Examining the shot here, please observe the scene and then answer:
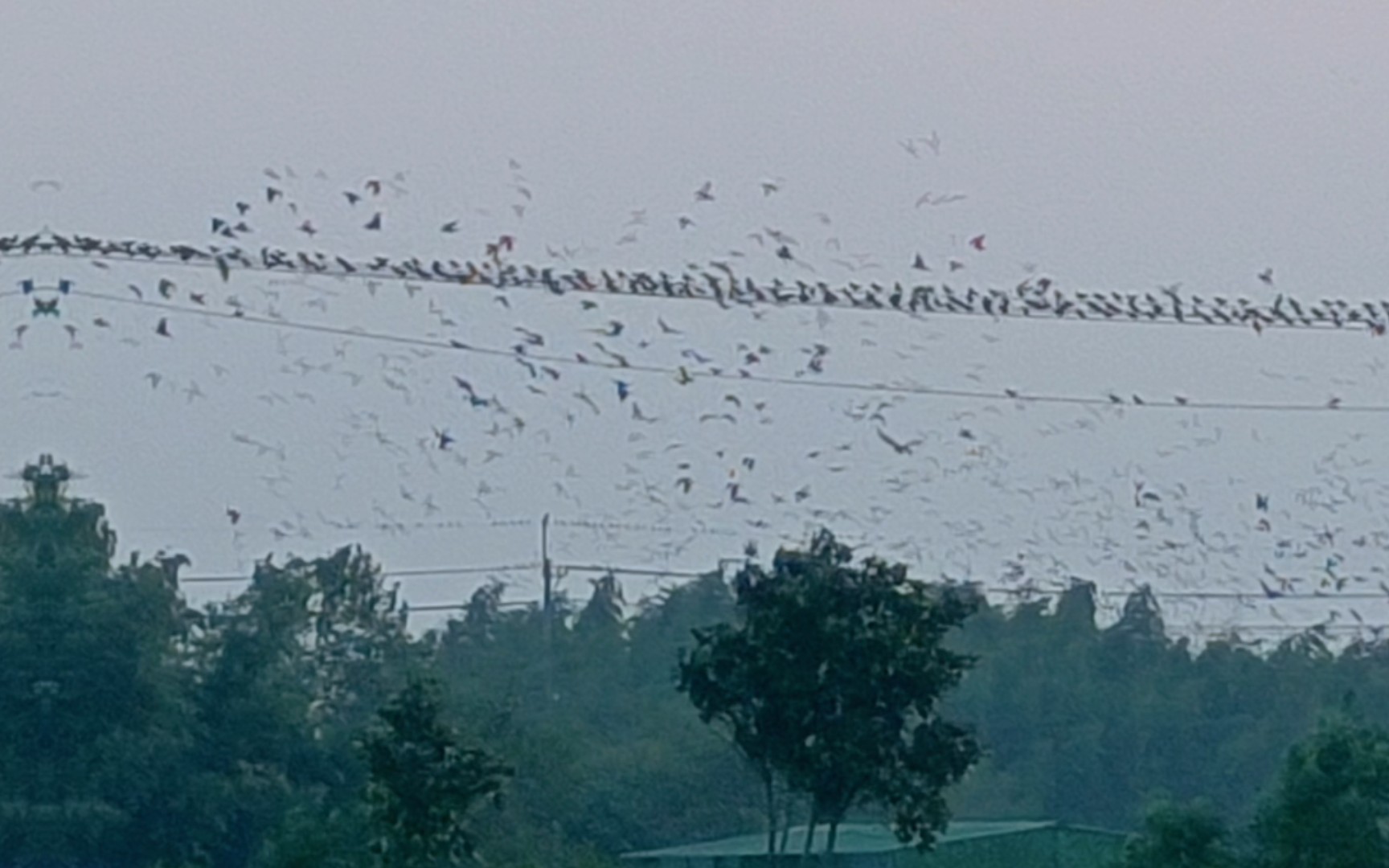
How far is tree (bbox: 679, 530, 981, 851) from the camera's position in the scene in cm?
2995

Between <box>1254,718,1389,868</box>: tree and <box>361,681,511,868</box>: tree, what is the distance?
966 centimetres

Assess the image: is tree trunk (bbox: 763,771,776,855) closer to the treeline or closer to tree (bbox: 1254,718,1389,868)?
the treeline

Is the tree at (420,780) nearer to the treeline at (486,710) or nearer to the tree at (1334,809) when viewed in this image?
the treeline at (486,710)

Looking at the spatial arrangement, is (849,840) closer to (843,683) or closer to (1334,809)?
(1334,809)

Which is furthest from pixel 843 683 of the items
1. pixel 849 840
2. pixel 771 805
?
pixel 849 840

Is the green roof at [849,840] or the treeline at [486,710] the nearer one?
the treeline at [486,710]

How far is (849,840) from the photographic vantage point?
1677 inches

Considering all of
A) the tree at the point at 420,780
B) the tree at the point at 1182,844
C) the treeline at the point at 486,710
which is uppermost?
the treeline at the point at 486,710

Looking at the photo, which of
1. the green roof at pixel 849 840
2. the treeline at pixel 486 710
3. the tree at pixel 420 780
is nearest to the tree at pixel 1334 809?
the treeline at pixel 486 710

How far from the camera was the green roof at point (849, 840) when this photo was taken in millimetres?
41812

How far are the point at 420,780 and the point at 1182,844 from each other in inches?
385

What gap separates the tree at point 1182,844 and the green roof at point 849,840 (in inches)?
225

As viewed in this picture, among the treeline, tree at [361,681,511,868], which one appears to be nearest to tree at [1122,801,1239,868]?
the treeline

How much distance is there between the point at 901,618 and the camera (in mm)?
30344
